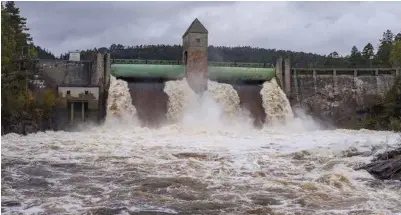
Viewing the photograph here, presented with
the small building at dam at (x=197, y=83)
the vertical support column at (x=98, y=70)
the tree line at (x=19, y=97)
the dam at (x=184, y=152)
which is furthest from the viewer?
the vertical support column at (x=98, y=70)

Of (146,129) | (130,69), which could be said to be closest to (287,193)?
(146,129)

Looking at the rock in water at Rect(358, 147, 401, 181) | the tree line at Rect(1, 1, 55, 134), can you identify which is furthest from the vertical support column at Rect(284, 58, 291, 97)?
the rock in water at Rect(358, 147, 401, 181)

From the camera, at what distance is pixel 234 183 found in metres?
11.4

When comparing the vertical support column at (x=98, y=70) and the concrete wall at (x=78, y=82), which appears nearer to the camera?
the concrete wall at (x=78, y=82)

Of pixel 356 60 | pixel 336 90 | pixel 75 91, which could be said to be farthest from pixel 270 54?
pixel 75 91

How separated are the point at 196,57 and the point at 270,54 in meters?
62.9

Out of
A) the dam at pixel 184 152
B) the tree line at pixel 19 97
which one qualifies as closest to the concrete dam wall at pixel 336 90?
the dam at pixel 184 152

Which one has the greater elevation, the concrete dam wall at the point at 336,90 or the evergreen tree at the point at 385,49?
the evergreen tree at the point at 385,49

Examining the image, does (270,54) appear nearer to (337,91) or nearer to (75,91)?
(337,91)

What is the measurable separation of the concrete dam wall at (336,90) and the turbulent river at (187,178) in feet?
33.1

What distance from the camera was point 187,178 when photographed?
38.9 feet

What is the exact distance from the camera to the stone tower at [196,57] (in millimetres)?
30078

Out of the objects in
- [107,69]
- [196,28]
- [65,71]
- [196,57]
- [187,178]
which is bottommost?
[187,178]

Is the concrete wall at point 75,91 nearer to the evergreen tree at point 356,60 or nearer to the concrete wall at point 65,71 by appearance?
the concrete wall at point 65,71
